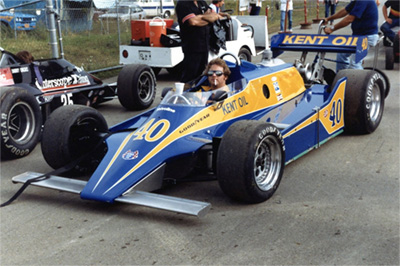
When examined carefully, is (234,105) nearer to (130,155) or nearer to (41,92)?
(130,155)

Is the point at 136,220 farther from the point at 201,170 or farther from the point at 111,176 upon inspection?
the point at 201,170

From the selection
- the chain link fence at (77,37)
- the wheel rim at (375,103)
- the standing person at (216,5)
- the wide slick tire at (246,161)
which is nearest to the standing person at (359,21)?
the wheel rim at (375,103)

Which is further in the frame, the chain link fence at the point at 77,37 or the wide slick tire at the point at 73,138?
the chain link fence at the point at 77,37

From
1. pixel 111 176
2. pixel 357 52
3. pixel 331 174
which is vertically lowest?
pixel 331 174

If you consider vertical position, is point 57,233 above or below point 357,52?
below

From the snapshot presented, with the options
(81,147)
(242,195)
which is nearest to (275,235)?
(242,195)

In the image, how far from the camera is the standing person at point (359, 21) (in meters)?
8.62

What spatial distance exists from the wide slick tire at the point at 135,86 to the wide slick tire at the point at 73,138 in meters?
2.92

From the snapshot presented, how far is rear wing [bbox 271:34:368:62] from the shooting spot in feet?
25.6

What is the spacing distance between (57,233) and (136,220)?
0.65 m

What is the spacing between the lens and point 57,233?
452cm

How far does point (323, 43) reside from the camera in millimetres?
8023

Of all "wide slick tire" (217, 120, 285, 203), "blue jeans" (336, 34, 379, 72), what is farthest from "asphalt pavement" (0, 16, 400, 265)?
"blue jeans" (336, 34, 379, 72)

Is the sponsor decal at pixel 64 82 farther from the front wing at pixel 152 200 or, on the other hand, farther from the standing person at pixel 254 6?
the standing person at pixel 254 6
